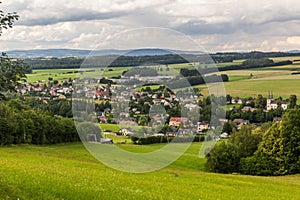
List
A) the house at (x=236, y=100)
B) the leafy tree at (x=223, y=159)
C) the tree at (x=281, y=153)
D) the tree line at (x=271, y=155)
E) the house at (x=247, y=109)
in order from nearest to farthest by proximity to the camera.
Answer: the tree at (x=281, y=153)
the tree line at (x=271, y=155)
the leafy tree at (x=223, y=159)
the house at (x=247, y=109)
the house at (x=236, y=100)

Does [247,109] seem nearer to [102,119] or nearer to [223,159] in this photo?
[223,159]

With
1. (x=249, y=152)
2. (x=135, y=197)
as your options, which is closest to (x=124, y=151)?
(x=135, y=197)

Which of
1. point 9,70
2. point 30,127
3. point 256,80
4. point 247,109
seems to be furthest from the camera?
point 256,80

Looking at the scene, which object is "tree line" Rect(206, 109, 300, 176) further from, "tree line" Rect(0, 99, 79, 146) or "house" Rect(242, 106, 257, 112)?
"house" Rect(242, 106, 257, 112)

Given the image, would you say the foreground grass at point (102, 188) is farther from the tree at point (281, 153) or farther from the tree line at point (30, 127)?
the tree line at point (30, 127)

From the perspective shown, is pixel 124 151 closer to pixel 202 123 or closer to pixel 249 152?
pixel 202 123

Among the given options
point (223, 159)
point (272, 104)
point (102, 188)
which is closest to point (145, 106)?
point (102, 188)

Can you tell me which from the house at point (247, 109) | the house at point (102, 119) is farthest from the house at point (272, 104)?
the house at point (102, 119)

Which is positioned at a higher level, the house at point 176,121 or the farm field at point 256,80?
the farm field at point 256,80
